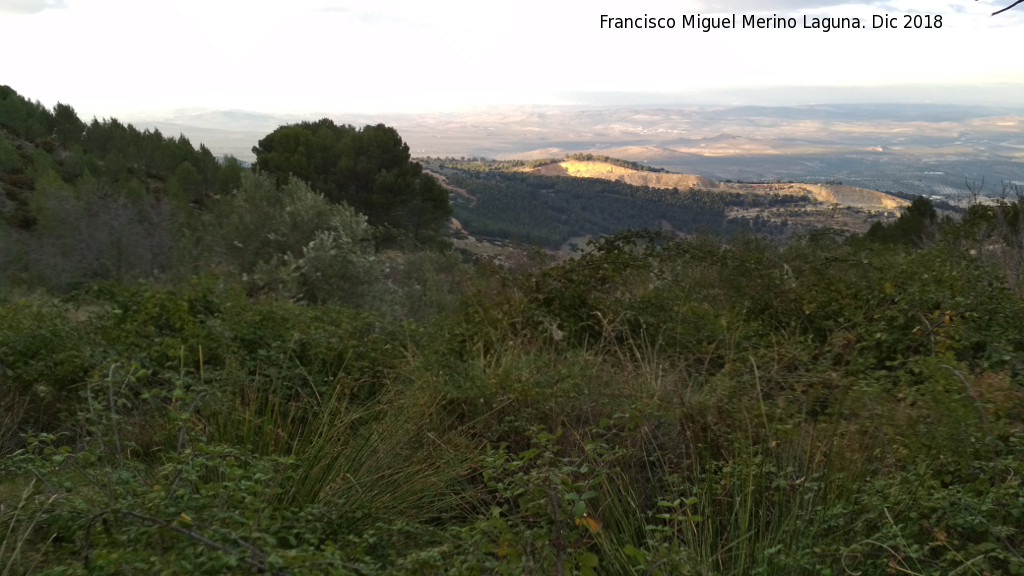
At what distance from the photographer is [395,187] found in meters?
26.5

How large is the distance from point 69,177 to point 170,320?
28467 mm

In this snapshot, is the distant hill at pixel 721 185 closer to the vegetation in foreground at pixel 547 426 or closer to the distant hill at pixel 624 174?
the distant hill at pixel 624 174

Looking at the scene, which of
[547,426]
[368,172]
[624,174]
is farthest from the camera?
[624,174]

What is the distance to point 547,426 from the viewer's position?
3418 mm

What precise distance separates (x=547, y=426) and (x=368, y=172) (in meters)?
25.0

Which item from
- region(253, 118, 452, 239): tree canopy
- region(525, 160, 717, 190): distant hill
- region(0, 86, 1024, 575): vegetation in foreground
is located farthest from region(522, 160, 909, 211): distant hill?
region(0, 86, 1024, 575): vegetation in foreground

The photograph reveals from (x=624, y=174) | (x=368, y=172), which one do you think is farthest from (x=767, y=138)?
(x=368, y=172)

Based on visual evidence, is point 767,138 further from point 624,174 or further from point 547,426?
point 547,426

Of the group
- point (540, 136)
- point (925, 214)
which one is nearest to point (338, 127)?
point (925, 214)

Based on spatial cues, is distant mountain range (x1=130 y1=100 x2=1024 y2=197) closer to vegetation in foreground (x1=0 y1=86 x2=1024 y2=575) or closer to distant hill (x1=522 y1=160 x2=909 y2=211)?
distant hill (x1=522 y1=160 x2=909 y2=211)

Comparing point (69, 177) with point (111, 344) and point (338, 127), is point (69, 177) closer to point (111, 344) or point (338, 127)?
point (338, 127)

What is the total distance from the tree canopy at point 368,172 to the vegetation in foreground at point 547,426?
68.6ft

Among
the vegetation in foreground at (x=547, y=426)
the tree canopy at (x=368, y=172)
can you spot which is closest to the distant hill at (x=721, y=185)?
the tree canopy at (x=368, y=172)

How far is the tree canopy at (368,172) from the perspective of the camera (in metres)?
26.6
